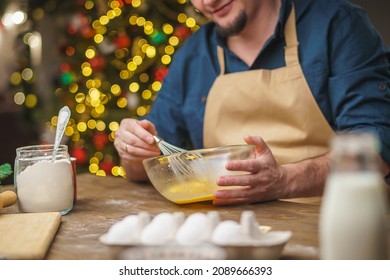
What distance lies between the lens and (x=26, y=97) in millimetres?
4031

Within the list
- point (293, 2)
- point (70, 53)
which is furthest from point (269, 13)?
point (70, 53)

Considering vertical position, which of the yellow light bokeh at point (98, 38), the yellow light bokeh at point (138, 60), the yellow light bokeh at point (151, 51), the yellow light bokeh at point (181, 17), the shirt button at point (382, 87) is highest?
the yellow light bokeh at point (181, 17)

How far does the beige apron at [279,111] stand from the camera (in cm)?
164

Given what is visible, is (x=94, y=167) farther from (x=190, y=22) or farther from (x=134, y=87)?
(x=190, y=22)

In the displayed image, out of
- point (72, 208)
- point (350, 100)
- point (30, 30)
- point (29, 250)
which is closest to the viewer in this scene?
point (29, 250)

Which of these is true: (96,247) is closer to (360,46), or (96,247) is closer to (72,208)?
(72,208)

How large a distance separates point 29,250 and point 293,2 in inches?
44.3

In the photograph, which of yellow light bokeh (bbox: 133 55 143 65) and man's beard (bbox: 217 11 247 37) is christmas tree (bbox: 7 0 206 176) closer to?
yellow light bokeh (bbox: 133 55 143 65)

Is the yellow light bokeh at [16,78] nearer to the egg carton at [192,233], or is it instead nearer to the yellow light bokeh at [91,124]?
the yellow light bokeh at [91,124]

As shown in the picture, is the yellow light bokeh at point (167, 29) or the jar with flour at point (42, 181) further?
the yellow light bokeh at point (167, 29)

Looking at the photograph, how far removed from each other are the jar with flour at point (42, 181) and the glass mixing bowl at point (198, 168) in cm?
21

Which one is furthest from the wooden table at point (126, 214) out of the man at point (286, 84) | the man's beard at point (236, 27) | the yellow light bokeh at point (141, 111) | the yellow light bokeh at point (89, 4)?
the yellow light bokeh at point (89, 4)

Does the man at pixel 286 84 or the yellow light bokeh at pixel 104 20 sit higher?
the yellow light bokeh at pixel 104 20

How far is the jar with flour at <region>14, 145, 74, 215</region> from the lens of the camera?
1.24 metres
